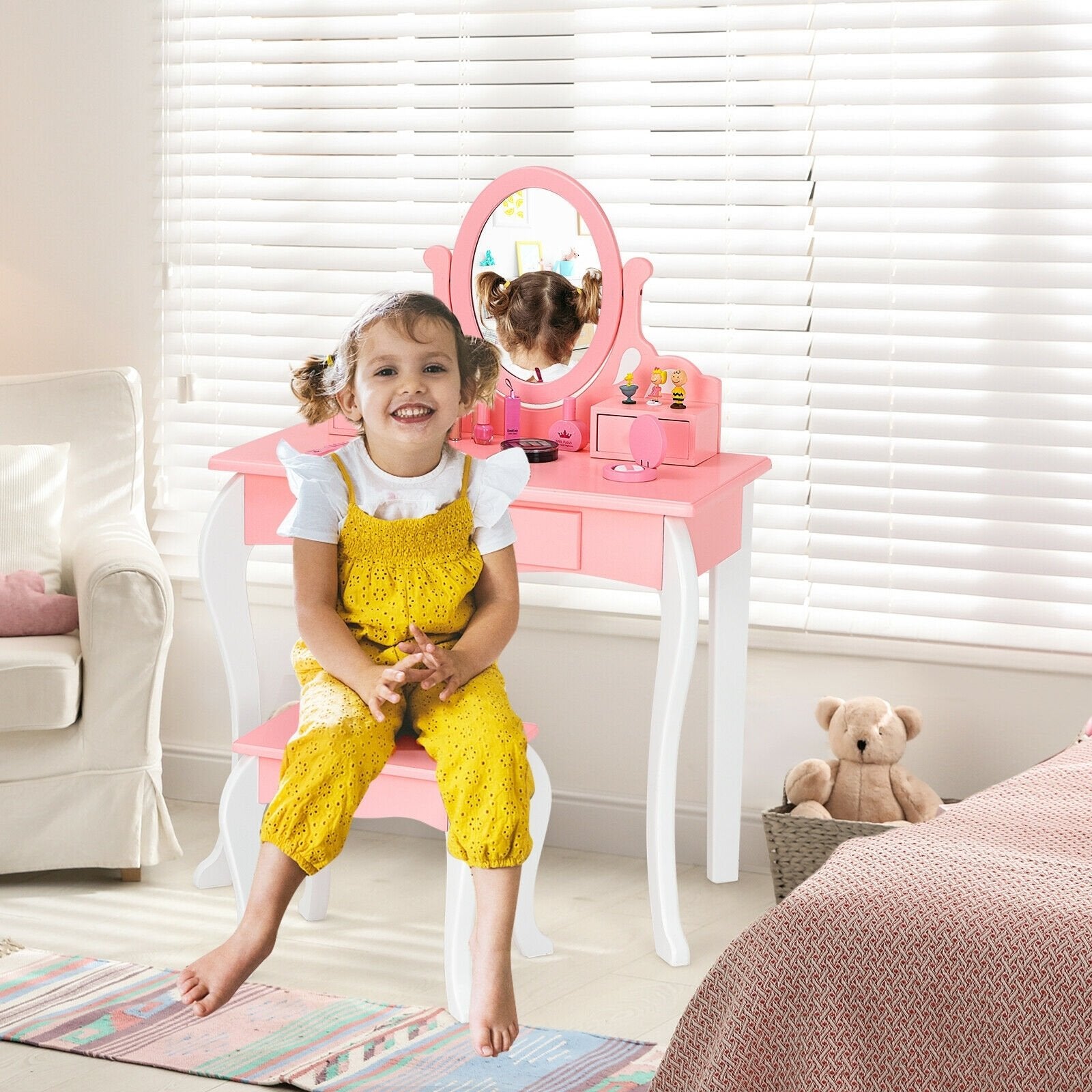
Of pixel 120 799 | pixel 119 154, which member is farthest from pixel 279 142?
pixel 120 799

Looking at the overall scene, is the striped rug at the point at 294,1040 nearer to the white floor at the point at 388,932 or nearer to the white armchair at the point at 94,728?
the white floor at the point at 388,932

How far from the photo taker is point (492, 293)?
9.09ft

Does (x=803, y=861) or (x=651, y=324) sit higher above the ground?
(x=651, y=324)

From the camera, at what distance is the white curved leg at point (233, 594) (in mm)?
2707

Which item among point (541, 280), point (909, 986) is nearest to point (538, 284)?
point (541, 280)

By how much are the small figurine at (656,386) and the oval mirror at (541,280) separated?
0.34 ft

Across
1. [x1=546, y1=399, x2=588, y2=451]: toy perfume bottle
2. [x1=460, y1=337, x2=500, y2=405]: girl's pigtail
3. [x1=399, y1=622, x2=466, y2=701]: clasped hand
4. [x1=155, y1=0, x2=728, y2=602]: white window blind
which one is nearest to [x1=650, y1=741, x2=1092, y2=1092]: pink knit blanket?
[x1=399, y1=622, x2=466, y2=701]: clasped hand

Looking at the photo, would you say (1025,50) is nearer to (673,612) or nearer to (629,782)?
(673,612)

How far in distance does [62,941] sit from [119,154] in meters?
1.67

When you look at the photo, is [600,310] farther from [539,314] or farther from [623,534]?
[623,534]

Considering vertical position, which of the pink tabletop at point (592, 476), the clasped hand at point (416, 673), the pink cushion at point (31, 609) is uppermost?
the pink tabletop at point (592, 476)

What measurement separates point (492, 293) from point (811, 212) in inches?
24.8

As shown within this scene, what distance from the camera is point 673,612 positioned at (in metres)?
2.51

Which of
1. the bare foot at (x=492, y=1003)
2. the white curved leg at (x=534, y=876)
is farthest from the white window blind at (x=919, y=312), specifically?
the bare foot at (x=492, y=1003)
